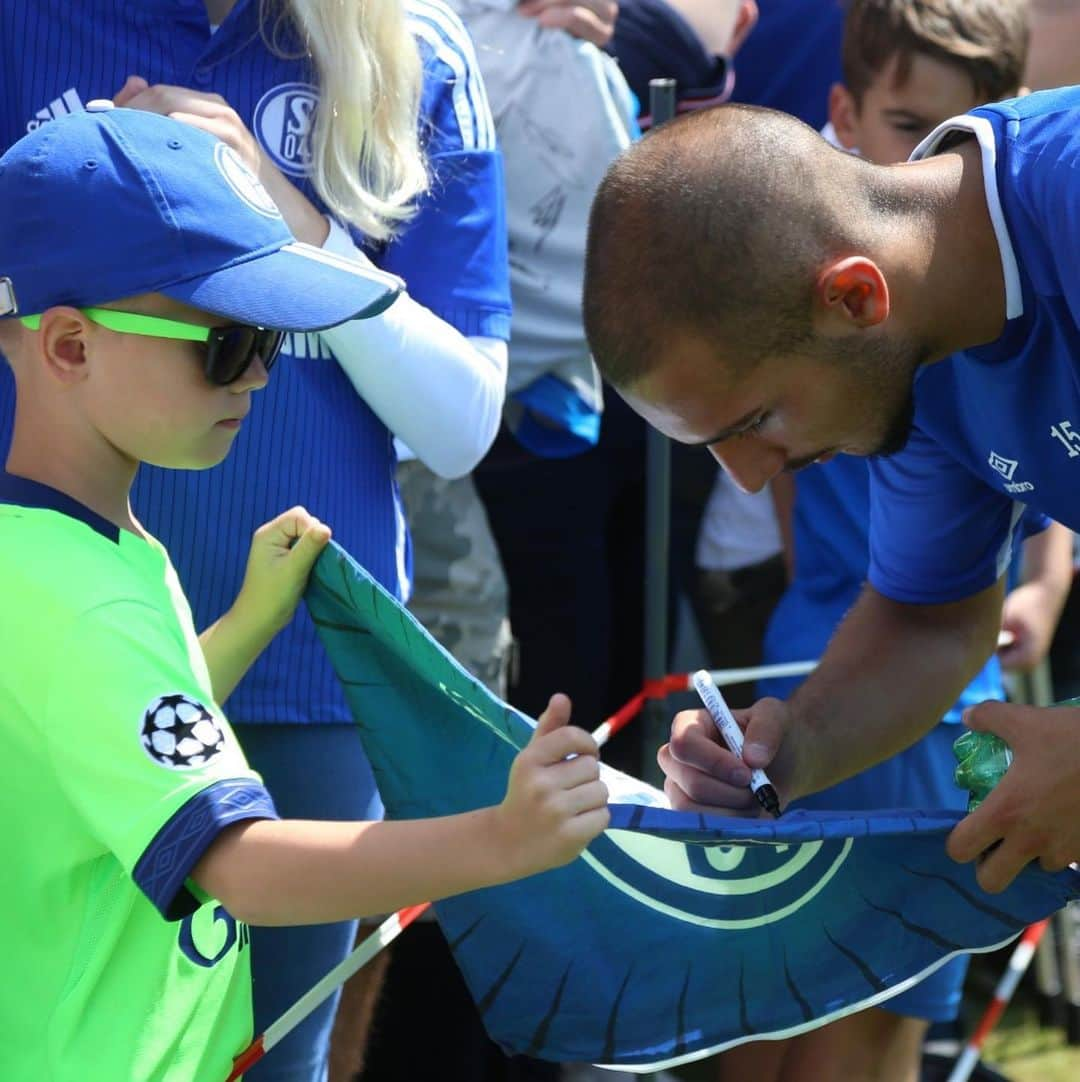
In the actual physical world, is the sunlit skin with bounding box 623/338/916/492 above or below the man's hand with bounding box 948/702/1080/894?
above

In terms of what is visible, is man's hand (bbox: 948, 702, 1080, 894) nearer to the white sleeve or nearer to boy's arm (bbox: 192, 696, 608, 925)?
boy's arm (bbox: 192, 696, 608, 925)

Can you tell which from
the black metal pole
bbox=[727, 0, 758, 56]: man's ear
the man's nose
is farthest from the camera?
bbox=[727, 0, 758, 56]: man's ear

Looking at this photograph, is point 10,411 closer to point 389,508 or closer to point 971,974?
point 389,508

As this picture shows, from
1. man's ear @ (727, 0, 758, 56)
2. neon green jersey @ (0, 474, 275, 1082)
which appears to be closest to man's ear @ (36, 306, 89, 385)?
neon green jersey @ (0, 474, 275, 1082)

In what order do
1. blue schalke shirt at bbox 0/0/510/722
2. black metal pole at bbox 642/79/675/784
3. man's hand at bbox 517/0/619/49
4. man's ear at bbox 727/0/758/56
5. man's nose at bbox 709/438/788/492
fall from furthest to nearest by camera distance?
man's ear at bbox 727/0/758/56 → black metal pole at bbox 642/79/675/784 → man's hand at bbox 517/0/619/49 → blue schalke shirt at bbox 0/0/510/722 → man's nose at bbox 709/438/788/492

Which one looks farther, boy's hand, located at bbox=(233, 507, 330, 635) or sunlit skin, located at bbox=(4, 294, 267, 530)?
boy's hand, located at bbox=(233, 507, 330, 635)

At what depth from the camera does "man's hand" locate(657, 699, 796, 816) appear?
2260 mm

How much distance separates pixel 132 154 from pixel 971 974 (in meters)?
3.37

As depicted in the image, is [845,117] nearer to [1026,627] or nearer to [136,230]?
[1026,627]

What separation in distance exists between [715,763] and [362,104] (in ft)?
3.17

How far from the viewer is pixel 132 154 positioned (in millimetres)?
1812

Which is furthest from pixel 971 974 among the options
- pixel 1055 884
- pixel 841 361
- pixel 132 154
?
pixel 132 154

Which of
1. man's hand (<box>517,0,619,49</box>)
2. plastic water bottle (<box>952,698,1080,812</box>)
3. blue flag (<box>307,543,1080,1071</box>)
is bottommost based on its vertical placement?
blue flag (<box>307,543,1080,1071</box>)

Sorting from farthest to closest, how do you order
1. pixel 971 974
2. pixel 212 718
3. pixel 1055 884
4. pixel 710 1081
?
pixel 971 974 < pixel 710 1081 < pixel 1055 884 < pixel 212 718
